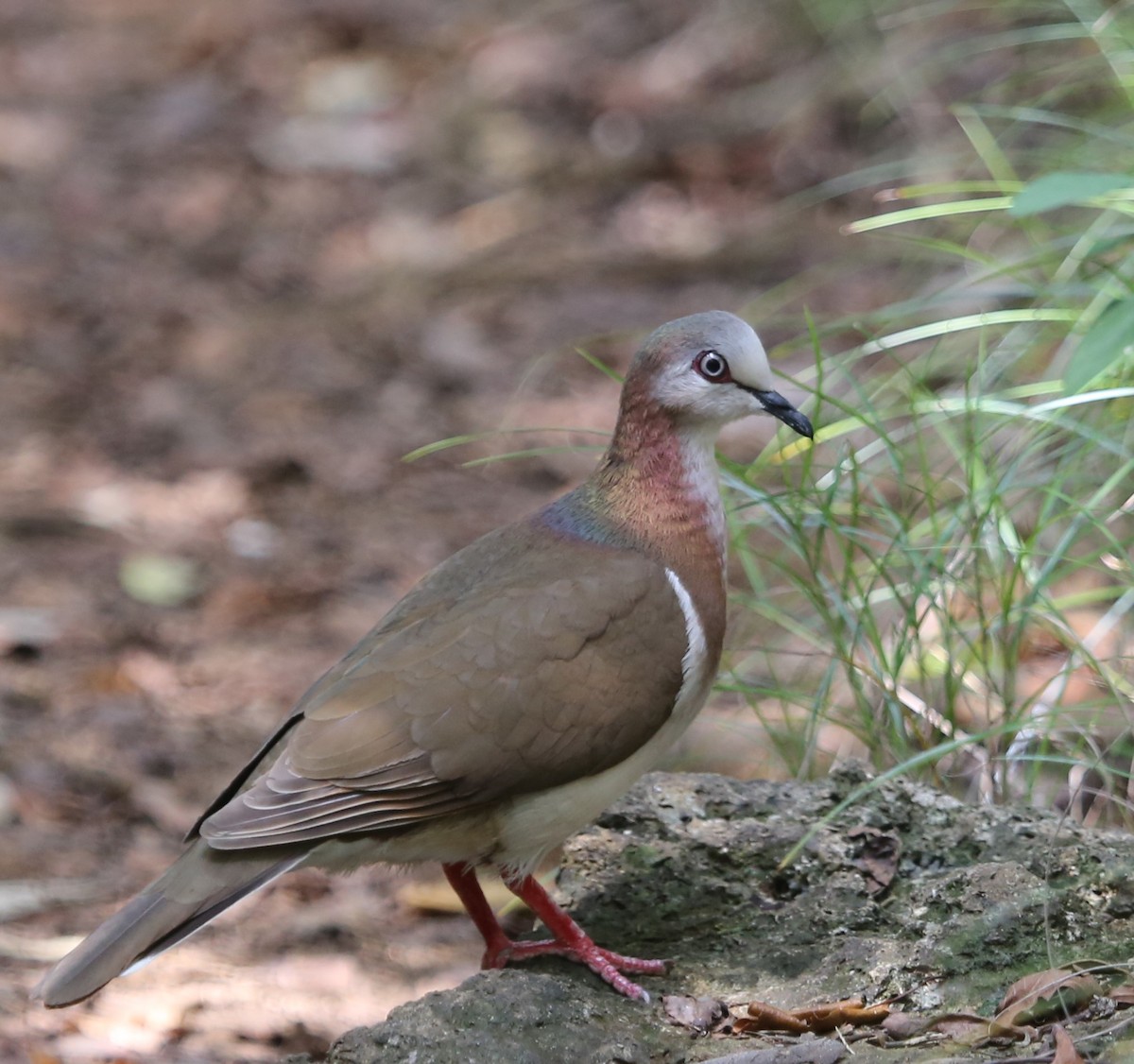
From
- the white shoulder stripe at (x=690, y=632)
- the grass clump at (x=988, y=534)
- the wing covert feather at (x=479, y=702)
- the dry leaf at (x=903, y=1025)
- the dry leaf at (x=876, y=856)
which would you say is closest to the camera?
the dry leaf at (x=903, y=1025)

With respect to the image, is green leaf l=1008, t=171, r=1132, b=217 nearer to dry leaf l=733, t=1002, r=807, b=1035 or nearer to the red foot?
dry leaf l=733, t=1002, r=807, b=1035

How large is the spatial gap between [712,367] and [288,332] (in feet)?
13.7

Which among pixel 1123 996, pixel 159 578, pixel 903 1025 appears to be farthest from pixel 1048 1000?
pixel 159 578

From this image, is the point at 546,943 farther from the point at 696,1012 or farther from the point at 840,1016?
→ the point at 840,1016

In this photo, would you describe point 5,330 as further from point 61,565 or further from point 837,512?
point 837,512

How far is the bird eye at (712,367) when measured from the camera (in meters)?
3.52

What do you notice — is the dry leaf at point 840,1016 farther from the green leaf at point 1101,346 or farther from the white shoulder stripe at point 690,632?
the green leaf at point 1101,346

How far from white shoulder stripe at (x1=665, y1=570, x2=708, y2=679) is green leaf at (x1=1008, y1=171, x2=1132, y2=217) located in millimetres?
1029

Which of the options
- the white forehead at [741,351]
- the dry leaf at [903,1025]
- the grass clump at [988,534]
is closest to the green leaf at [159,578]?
the grass clump at [988,534]

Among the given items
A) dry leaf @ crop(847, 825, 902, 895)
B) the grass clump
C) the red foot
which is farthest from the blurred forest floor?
dry leaf @ crop(847, 825, 902, 895)

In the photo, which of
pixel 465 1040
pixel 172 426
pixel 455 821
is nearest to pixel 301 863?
pixel 455 821

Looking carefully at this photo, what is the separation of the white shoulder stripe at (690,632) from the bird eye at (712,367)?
1.37 feet

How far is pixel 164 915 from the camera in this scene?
3.11 m

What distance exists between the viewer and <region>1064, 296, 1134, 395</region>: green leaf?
8.93 feet
